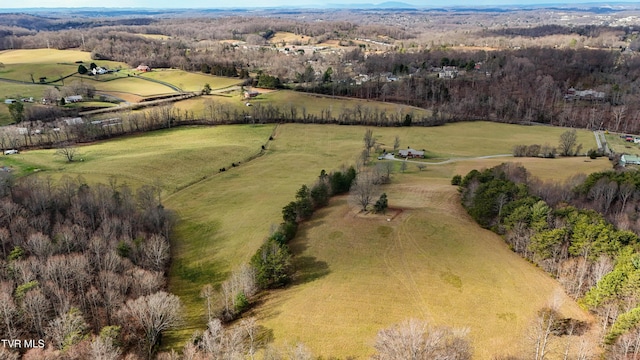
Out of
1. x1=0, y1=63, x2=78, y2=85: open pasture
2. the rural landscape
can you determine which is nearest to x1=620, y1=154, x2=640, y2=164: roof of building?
the rural landscape

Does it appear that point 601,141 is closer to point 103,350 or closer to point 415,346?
point 415,346

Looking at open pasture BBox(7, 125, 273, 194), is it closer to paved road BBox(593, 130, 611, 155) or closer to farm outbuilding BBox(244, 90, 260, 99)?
farm outbuilding BBox(244, 90, 260, 99)

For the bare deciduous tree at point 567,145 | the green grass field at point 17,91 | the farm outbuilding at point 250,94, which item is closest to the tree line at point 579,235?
the bare deciduous tree at point 567,145

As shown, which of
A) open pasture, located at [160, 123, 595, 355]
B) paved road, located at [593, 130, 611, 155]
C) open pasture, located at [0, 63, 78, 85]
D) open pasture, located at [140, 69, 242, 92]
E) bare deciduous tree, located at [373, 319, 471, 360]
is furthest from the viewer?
open pasture, located at [140, 69, 242, 92]

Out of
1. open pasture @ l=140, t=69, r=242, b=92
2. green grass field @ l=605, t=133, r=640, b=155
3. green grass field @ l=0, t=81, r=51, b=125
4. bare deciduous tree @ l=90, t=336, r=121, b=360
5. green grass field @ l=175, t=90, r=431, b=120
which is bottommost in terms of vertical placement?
green grass field @ l=605, t=133, r=640, b=155

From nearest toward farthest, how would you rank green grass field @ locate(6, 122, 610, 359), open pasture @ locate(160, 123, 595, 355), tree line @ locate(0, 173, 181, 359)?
tree line @ locate(0, 173, 181, 359) < green grass field @ locate(6, 122, 610, 359) < open pasture @ locate(160, 123, 595, 355)

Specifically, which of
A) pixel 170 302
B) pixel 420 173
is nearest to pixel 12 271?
pixel 170 302

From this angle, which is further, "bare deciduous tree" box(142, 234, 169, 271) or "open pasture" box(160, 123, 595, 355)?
"bare deciduous tree" box(142, 234, 169, 271)

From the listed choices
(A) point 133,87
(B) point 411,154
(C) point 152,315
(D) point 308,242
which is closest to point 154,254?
(C) point 152,315

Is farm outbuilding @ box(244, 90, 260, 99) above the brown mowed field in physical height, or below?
above
